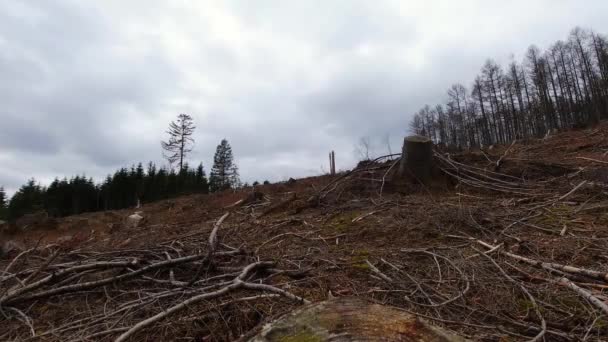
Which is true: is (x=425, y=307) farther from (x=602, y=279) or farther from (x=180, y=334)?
(x=180, y=334)

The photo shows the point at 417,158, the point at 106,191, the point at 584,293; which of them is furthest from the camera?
the point at 106,191

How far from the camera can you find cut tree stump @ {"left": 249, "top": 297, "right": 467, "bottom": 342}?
1471mm

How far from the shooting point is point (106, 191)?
35.3 metres

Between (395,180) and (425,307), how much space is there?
471cm

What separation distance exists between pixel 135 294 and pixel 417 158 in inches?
216

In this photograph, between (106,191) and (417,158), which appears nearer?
(417,158)

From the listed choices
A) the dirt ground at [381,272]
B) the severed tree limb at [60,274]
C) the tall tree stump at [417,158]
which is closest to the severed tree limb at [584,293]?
the dirt ground at [381,272]

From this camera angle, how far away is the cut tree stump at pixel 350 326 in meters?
1.47

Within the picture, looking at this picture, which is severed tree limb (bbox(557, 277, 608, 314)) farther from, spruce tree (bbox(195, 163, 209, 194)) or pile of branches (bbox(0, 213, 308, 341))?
spruce tree (bbox(195, 163, 209, 194))

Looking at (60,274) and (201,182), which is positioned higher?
(201,182)

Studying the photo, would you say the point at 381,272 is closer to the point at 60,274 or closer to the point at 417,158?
the point at 60,274

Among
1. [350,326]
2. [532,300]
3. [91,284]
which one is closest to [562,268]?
[532,300]

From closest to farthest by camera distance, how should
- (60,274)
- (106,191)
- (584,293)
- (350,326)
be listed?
(350,326) → (584,293) → (60,274) → (106,191)

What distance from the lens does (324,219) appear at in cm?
560
